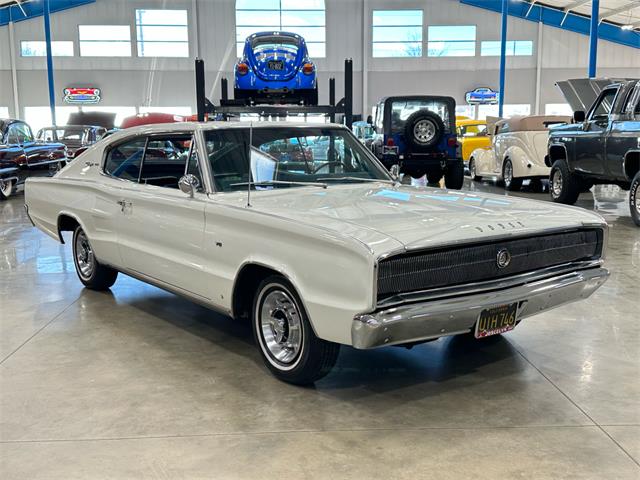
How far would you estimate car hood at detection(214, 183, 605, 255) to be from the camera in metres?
3.17

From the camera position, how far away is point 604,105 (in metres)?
9.72

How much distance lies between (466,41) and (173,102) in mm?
15112

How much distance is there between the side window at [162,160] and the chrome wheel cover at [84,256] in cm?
116

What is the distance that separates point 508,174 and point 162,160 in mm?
10715

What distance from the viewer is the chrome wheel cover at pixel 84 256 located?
5809mm

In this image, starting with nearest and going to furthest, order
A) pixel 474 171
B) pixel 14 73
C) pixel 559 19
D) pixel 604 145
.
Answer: pixel 604 145 → pixel 474 171 → pixel 14 73 → pixel 559 19

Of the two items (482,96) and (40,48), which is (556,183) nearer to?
(482,96)

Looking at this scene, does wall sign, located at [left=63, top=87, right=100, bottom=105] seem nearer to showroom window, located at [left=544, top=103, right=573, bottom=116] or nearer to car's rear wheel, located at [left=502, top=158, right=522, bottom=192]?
showroom window, located at [left=544, top=103, right=573, bottom=116]

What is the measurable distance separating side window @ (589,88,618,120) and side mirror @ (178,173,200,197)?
7.31m

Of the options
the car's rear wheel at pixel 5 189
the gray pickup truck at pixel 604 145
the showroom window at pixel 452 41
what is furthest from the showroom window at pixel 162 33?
the gray pickup truck at pixel 604 145

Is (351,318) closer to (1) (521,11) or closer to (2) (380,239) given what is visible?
(2) (380,239)

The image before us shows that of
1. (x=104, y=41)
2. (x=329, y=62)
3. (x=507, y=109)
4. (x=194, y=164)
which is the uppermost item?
(x=104, y=41)

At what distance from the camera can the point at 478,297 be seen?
3332 millimetres

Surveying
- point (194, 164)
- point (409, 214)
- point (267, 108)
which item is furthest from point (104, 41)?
point (409, 214)
